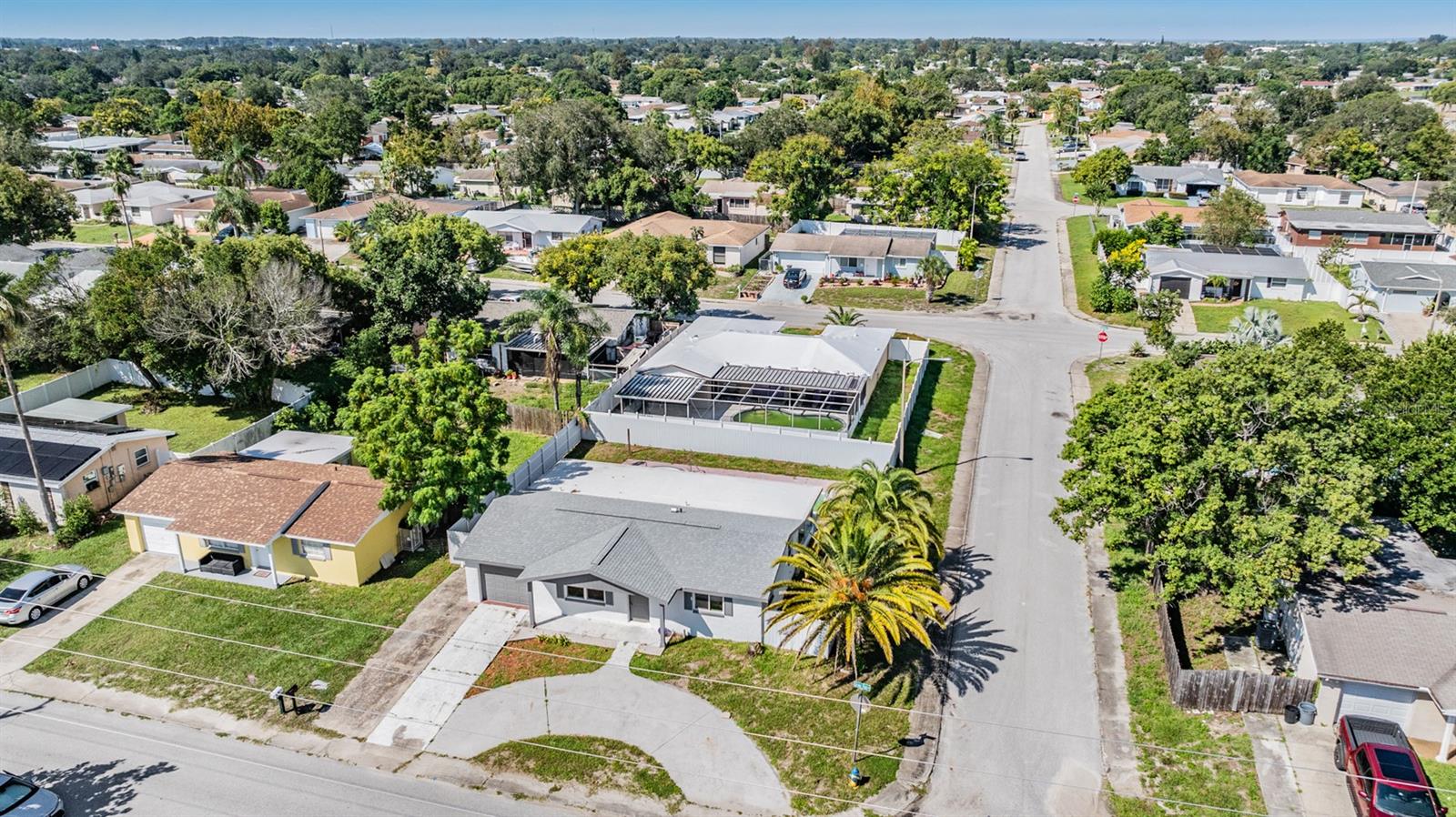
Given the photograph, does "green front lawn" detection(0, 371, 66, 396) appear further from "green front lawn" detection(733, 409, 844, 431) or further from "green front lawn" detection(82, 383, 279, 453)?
"green front lawn" detection(733, 409, 844, 431)

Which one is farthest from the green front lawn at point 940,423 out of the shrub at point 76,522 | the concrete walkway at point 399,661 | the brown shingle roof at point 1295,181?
the brown shingle roof at point 1295,181

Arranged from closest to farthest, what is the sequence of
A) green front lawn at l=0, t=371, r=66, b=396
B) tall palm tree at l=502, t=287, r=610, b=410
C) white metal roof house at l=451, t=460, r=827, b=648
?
white metal roof house at l=451, t=460, r=827, b=648
tall palm tree at l=502, t=287, r=610, b=410
green front lawn at l=0, t=371, r=66, b=396

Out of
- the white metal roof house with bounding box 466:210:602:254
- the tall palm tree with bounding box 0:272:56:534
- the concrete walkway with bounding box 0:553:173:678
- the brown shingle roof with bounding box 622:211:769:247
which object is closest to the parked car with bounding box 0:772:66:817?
the concrete walkway with bounding box 0:553:173:678

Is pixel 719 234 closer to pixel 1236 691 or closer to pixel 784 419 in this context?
pixel 784 419

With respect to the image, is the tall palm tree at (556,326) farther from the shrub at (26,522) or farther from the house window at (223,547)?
the shrub at (26,522)

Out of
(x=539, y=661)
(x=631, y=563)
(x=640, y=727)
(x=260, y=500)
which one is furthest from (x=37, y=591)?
(x=640, y=727)
